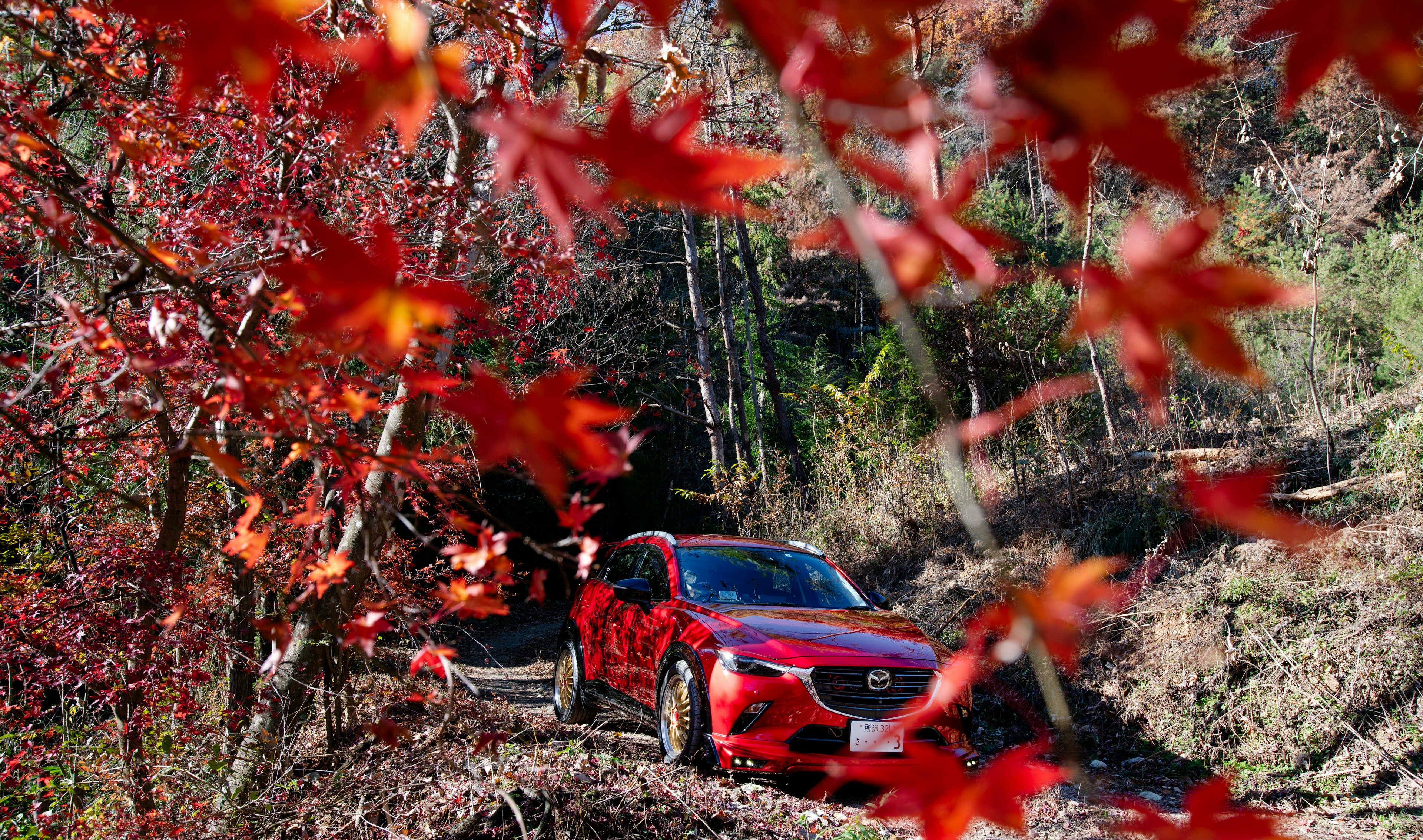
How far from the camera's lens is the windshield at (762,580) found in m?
5.75

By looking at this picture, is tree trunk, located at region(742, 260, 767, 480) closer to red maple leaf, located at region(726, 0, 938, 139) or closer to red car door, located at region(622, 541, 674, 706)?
red car door, located at region(622, 541, 674, 706)

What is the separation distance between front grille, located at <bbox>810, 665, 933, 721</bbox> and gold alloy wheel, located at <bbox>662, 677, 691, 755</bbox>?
817 mm

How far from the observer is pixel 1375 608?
18.9 ft

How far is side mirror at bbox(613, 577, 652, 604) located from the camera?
5.49 meters

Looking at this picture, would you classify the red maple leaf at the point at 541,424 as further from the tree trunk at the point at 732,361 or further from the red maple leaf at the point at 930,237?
the tree trunk at the point at 732,361

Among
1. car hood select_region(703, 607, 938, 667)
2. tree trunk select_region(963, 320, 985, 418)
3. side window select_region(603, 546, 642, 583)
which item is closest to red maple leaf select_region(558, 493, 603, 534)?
car hood select_region(703, 607, 938, 667)

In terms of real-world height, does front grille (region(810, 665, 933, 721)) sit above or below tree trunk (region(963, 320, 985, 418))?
below

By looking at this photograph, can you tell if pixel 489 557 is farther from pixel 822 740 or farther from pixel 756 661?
pixel 822 740

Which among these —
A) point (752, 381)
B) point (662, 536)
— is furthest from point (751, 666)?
point (752, 381)

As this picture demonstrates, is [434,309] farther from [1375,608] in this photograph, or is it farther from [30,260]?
[1375,608]

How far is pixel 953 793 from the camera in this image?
89cm

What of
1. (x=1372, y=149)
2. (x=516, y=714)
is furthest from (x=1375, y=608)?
(x=1372, y=149)

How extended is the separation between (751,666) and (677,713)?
0.73 m

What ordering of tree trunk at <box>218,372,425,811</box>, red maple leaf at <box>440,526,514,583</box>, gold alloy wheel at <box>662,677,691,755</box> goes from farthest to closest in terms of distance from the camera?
gold alloy wheel at <box>662,677,691,755</box> < tree trunk at <box>218,372,425,811</box> < red maple leaf at <box>440,526,514,583</box>
